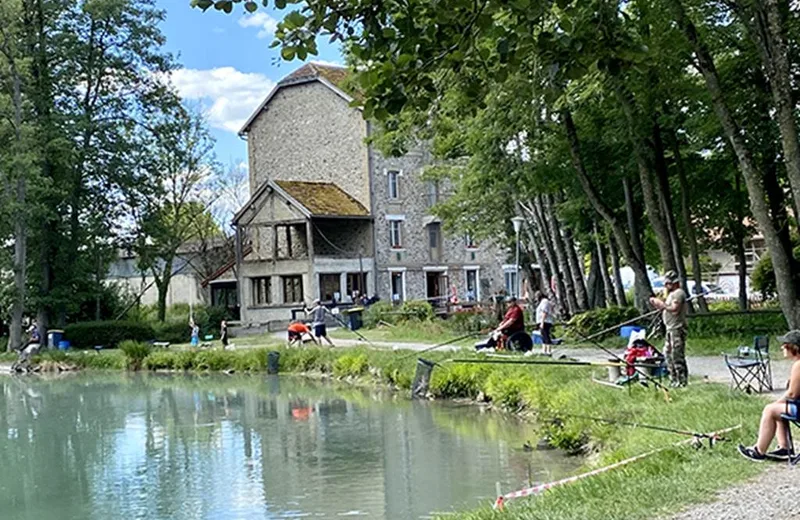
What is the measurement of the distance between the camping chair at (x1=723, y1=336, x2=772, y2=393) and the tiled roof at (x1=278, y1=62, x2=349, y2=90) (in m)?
34.0

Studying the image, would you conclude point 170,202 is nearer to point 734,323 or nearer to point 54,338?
point 54,338

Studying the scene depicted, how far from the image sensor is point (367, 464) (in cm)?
1313

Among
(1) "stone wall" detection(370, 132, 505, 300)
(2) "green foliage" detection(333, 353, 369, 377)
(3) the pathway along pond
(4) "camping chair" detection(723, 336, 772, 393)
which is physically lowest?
(3) the pathway along pond

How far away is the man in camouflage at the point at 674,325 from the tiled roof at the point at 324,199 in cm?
3032

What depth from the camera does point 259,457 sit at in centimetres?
1431

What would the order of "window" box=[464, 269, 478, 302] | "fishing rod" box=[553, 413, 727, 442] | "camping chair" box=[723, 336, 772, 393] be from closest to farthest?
"fishing rod" box=[553, 413, 727, 442] < "camping chair" box=[723, 336, 772, 393] < "window" box=[464, 269, 478, 302]

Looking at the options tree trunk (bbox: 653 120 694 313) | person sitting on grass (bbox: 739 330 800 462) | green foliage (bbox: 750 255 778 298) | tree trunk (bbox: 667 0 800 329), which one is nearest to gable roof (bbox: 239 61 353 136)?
green foliage (bbox: 750 255 778 298)

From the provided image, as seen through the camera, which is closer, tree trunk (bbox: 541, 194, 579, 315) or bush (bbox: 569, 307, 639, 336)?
bush (bbox: 569, 307, 639, 336)

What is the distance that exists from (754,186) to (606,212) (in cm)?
681

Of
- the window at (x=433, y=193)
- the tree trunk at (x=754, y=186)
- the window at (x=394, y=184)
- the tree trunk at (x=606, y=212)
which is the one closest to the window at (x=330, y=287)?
the window at (x=394, y=184)

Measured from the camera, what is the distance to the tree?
1598 inches

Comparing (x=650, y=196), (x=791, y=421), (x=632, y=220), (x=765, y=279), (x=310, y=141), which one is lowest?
(x=791, y=421)

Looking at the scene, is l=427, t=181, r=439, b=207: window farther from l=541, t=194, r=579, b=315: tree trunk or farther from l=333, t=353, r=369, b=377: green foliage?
l=333, t=353, r=369, b=377: green foliage

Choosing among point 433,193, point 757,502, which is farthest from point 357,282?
→ point 757,502
